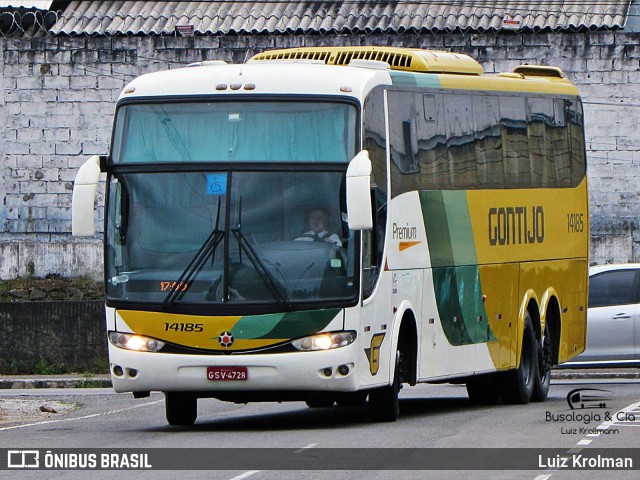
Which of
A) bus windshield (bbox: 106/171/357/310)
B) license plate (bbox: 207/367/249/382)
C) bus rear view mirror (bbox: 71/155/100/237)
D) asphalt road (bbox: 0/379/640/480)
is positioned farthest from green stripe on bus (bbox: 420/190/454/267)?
bus rear view mirror (bbox: 71/155/100/237)

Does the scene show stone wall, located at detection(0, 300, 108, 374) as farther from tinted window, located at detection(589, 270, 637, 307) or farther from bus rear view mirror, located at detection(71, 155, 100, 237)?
bus rear view mirror, located at detection(71, 155, 100, 237)

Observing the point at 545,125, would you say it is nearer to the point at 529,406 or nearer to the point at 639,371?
the point at 529,406

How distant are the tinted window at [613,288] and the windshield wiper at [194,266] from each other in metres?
10.9

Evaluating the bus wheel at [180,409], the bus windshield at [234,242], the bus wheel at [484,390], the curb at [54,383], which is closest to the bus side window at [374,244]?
the bus windshield at [234,242]

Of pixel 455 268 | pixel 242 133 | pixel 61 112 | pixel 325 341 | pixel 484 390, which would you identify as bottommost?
pixel 484 390

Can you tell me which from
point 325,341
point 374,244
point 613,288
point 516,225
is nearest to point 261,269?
point 325,341

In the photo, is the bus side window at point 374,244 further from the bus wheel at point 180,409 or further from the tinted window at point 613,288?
the tinted window at point 613,288

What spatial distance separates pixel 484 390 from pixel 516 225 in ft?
6.75

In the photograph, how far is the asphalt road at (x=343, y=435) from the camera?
12.3m

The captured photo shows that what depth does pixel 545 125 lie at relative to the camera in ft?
68.2

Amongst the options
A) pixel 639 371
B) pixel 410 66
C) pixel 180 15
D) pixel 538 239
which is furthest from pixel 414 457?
pixel 180 15

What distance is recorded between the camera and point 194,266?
15.4m

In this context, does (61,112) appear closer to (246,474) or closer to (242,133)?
(242,133)

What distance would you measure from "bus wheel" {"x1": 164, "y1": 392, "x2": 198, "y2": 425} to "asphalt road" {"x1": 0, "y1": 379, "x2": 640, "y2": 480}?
10 centimetres
